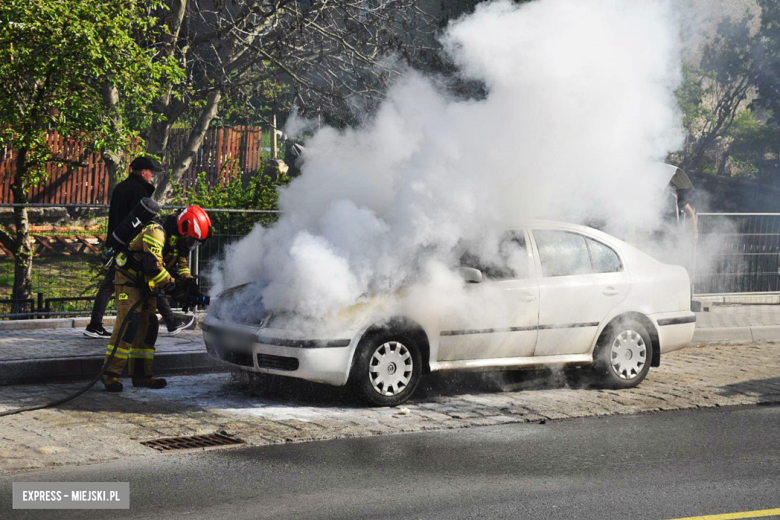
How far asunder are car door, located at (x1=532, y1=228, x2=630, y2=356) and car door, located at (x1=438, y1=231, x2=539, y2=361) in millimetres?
127

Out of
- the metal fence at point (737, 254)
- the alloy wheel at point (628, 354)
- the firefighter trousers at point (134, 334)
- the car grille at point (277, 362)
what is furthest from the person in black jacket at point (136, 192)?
the metal fence at point (737, 254)

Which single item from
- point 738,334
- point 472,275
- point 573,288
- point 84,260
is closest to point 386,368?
point 472,275

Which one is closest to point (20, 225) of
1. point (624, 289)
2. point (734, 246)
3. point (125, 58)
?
point (125, 58)

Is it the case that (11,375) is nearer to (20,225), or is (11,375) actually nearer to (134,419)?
(134,419)

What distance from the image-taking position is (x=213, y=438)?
7.16 metres

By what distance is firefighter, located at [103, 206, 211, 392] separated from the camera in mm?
8516

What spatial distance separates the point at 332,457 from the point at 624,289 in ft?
12.4

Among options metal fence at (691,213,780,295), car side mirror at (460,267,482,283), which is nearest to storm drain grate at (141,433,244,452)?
car side mirror at (460,267,482,283)

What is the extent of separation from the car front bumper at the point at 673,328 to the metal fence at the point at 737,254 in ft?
18.6

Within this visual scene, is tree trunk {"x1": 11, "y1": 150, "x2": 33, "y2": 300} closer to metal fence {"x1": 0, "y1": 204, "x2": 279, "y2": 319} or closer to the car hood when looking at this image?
metal fence {"x1": 0, "y1": 204, "x2": 279, "y2": 319}

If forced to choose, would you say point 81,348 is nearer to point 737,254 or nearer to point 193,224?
point 193,224

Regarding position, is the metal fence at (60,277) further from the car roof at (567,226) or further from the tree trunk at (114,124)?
the car roof at (567,226)

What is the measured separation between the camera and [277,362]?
8.05m

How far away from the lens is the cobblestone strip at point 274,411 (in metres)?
6.91
